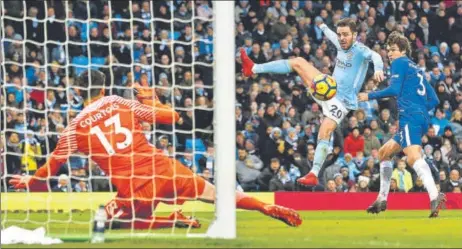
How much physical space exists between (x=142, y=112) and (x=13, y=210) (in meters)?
4.27

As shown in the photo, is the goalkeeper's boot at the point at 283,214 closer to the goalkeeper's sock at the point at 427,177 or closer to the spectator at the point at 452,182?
the goalkeeper's sock at the point at 427,177

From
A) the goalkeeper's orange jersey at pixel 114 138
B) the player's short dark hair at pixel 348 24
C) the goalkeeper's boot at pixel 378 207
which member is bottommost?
the goalkeeper's boot at pixel 378 207

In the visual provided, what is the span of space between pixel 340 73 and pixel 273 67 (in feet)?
3.86

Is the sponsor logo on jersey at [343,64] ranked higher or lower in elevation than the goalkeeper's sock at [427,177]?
higher

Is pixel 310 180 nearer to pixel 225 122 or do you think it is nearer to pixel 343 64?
pixel 343 64

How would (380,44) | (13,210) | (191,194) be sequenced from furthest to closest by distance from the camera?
(380,44), (13,210), (191,194)

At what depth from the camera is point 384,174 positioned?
16797mm

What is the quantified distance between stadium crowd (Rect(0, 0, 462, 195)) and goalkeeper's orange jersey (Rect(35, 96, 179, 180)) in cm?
435

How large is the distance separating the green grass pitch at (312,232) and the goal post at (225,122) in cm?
26

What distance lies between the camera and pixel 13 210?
685 inches

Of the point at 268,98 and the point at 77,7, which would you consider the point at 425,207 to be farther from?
the point at 77,7

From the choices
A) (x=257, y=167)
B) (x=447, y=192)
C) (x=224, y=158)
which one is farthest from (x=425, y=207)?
(x=224, y=158)

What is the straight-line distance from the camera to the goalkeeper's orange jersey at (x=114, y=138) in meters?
13.8

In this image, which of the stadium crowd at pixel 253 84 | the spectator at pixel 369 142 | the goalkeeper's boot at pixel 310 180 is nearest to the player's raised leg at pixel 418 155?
the goalkeeper's boot at pixel 310 180
